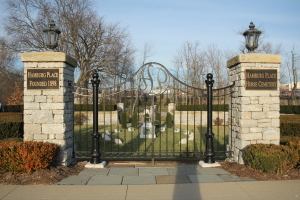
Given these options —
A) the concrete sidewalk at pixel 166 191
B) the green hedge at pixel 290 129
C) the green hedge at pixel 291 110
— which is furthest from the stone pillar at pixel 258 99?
the green hedge at pixel 291 110

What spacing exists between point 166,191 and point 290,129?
326 inches

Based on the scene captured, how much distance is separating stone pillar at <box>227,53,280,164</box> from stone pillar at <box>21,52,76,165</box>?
12.9ft

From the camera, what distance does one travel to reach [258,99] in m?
8.36

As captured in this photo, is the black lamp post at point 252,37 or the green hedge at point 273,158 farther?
the black lamp post at point 252,37

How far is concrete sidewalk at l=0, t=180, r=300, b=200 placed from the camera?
19.2 feet

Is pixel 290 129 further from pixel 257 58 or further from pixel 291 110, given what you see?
pixel 291 110

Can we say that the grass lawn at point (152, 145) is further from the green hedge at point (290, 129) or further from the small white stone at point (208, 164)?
the green hedge at point (290, 129)

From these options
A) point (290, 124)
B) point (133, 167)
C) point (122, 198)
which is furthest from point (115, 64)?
point (122, 198)

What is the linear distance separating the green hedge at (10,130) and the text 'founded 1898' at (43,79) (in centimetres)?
513

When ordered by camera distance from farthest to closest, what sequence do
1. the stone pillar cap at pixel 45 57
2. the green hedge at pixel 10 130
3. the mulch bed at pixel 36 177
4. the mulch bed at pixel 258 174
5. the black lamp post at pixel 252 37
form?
the green hedge at pixel 10 130
the black lamp post at pixel 252 37
the stone pillar cap at pixel 45 57
the mulch bed at pixel 258 174
the mulch bed at pixel 36 177

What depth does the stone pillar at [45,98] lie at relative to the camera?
806cm

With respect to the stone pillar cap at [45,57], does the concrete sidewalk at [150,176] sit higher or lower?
lower

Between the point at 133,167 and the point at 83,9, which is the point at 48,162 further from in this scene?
the point at 83,9

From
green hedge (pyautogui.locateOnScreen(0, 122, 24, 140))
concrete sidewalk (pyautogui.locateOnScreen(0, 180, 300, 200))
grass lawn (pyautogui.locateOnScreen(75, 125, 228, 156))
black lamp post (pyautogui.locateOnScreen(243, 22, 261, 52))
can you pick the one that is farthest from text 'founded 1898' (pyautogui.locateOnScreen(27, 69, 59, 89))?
green hedge (pyautogui.locateOnScreen(0, 122, 24, 140))
